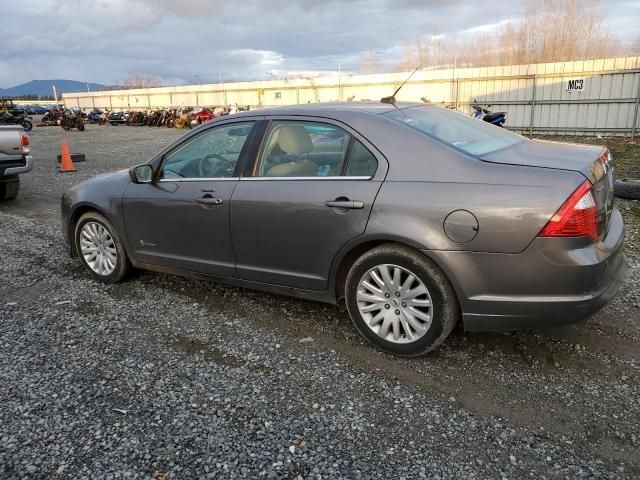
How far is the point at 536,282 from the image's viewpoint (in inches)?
111

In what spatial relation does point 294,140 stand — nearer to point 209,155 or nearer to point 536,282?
point 209,155

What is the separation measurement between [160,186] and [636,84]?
1779cm

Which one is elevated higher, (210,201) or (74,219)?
(210,201)

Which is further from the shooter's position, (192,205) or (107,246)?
(107,246)

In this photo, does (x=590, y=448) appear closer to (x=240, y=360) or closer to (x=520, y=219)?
(x=520, y=219)

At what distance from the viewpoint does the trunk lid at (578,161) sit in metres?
2.90

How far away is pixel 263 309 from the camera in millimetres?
4164

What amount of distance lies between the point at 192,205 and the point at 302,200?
1.04 meters

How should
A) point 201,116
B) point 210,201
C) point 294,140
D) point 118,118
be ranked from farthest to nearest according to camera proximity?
point 118,118 → point 201,116 → point 210,201 → point 294,140

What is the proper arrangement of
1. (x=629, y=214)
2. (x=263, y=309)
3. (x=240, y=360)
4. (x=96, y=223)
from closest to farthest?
(x=240, y=360) → (x=263, y=309) → (x=96, y=223) → (x=629, y=214)

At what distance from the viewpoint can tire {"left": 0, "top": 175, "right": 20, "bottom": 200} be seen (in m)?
Result: 8.91

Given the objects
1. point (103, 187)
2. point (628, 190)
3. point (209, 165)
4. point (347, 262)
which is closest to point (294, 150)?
point (209, 165)

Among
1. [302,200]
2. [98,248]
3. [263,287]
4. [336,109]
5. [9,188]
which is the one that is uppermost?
[336,109]

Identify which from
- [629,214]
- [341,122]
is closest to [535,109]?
[629,214]
